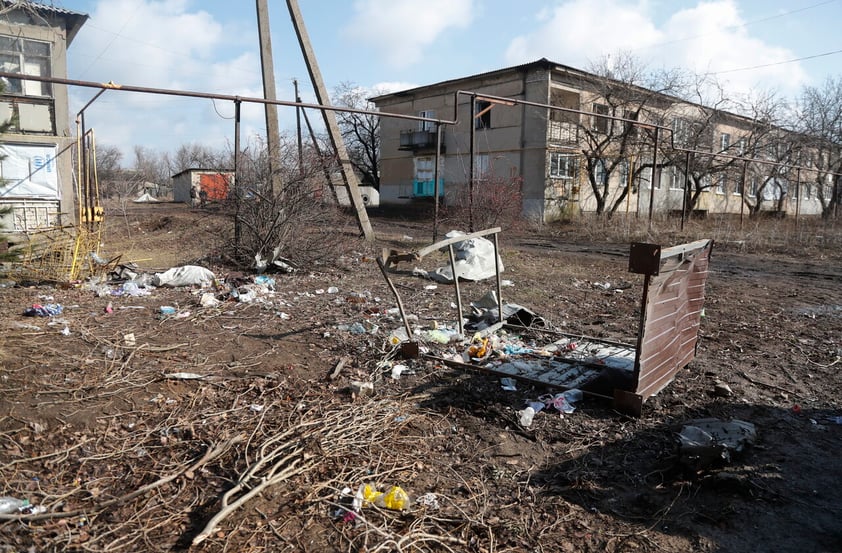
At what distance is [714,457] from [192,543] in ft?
8.38

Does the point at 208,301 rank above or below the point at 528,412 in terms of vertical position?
above

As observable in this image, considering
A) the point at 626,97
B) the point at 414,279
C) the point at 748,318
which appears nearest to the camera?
the point at 748,318

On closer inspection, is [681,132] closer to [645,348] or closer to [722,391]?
[722,391]

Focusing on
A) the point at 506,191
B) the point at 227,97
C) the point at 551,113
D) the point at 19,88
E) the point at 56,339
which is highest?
the point at 551,113

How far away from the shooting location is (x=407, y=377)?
14.2 ft

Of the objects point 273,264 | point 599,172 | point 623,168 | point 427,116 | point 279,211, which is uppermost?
point 427,116

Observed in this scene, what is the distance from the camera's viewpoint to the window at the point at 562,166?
2564cm

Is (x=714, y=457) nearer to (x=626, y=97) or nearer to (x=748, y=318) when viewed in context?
(x=748, y=318)

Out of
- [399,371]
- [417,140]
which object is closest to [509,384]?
[399,371]

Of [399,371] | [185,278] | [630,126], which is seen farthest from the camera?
[630,126]

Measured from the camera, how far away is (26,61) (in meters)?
13.6

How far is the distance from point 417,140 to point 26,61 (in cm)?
2026

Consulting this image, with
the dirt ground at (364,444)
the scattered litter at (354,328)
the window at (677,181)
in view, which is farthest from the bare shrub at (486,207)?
the window at (677,181)

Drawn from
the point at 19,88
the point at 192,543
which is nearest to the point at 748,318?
the point at 192,543
